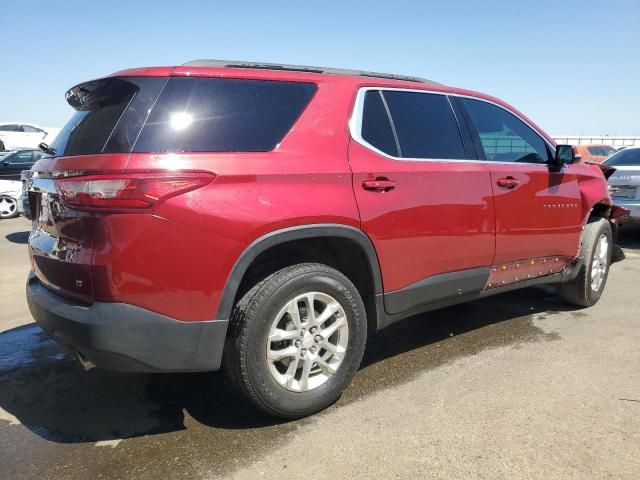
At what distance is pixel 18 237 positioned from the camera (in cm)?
910

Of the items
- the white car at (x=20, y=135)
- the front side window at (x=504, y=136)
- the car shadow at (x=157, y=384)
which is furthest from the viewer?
the white car at (x=20, y=135)

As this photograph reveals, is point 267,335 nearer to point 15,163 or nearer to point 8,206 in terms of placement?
point 8,206

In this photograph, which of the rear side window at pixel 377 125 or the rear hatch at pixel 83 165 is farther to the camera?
the rear side window at pixel 377 125

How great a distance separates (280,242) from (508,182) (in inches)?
78.0

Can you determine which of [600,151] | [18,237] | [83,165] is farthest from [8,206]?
[600,151]

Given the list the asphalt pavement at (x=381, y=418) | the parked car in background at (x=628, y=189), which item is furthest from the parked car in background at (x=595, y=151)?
the asphalt pavement at (x=381, y=418)

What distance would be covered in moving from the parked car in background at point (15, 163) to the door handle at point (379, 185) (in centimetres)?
1195

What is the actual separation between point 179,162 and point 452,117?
207cm

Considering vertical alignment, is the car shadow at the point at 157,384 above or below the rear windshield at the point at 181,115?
below

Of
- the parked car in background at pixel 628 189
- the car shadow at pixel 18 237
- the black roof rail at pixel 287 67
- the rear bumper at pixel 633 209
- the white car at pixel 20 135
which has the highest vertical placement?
the black roof rail at pixel 287 67

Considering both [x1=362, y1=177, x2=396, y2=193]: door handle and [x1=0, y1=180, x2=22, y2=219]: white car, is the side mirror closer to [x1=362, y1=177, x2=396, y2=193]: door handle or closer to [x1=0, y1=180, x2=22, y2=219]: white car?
[x1=362, y1=177, x2=396, y2=193]: door handle

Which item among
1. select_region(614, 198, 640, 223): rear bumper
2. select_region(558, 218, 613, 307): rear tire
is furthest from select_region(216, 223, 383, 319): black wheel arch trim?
select_region(614, 198, 640, 223): rear bumper

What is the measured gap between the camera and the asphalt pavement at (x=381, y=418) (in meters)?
2.38

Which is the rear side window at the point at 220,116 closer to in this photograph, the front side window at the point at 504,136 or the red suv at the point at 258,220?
the red suv at the point at 258,220
